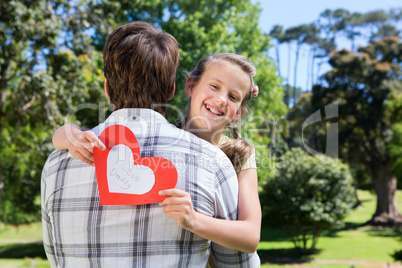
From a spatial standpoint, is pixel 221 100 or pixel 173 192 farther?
pixel 221 100

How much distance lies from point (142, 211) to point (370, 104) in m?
24.2

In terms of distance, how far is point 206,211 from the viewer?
44.8 inches

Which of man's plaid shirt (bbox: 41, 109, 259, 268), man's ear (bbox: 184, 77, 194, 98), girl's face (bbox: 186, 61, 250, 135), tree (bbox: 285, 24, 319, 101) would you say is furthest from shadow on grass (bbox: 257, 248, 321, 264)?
tree (bbox: 285, 24, 319, 101)

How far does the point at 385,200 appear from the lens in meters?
24.1

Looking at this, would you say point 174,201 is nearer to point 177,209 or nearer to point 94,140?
point 177,209

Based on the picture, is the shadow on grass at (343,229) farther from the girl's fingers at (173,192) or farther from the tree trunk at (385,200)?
the girl's fingers at (173,192)

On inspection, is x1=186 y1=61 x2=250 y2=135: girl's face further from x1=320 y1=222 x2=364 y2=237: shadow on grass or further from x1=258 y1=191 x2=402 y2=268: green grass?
x1=320 y1=222 x2=364 y2=237: shadow on grass

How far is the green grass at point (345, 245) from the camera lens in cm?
1772

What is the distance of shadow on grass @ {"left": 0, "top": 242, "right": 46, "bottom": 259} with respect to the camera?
18.6 meters

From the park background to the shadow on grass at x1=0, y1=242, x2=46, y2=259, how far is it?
0.10 meters

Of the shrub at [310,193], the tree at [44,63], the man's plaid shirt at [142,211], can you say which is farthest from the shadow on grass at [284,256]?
the man's plaid shirt at [142,211]

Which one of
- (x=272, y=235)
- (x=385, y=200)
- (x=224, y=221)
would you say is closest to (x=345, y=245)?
(x=272, y=235)

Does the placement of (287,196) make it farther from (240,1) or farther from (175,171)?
(175,171)

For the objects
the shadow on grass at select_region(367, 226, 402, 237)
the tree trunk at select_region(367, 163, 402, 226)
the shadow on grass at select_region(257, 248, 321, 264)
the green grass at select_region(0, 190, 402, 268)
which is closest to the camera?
the green grass at select_region(0, 190, 402, 268)
